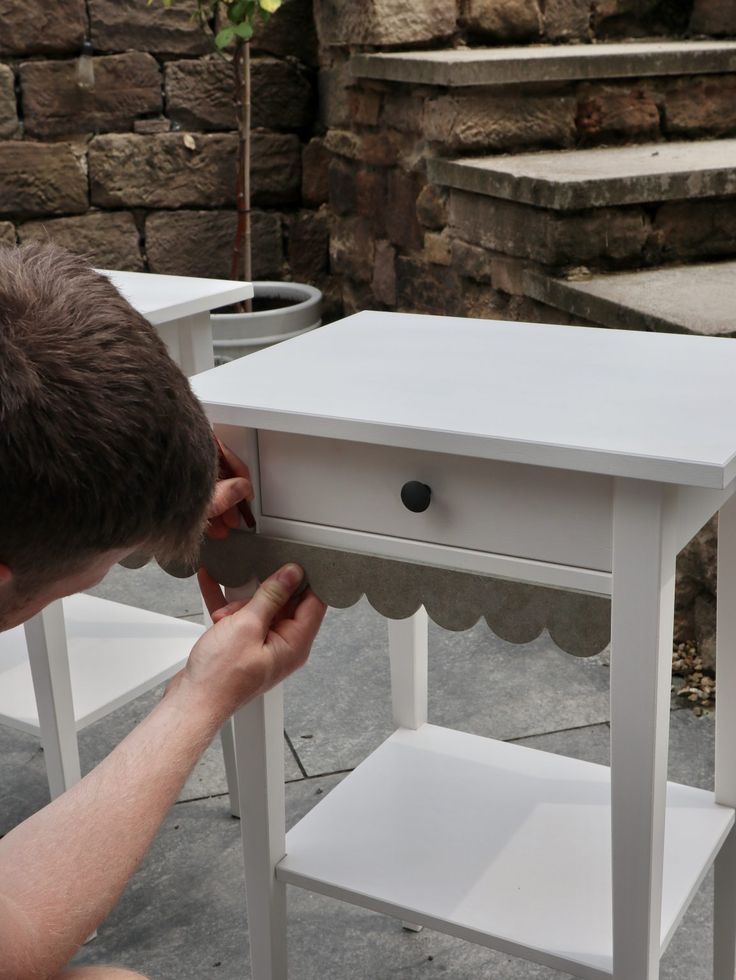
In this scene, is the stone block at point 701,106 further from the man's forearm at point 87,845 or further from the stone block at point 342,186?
the man's forearm at point 87,845

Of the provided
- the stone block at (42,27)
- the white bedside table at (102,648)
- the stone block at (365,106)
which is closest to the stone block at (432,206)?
the stone block at (365,106)

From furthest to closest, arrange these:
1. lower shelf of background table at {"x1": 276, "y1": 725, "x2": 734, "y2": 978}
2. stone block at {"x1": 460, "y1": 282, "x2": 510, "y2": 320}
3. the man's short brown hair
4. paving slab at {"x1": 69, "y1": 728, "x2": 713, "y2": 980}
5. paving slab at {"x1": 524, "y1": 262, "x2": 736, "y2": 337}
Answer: stone block at {"x1": 460, "y1": 282, "x2": 510, "y2": 320}
paving slab at {"x1": 524, "y1": 262, "x2": 736, "y2": 337}
paving slab at {"x1": 69, "y1": 728, "x2": 713, "y2": 980}
lower shelf of background table at {"x1": 276, "y1": 725, "x2": 734, "y2": 978}
the man's short brown hair

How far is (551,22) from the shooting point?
3.75 m

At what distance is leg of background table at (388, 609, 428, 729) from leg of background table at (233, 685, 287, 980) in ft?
1.38

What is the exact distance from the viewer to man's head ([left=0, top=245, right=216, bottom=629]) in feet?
2.64

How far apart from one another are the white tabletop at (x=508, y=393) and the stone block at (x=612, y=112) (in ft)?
6.32

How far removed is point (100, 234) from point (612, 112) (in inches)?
70.5

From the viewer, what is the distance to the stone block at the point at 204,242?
4.27m

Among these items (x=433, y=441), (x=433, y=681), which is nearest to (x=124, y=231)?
(x=433, y=681)

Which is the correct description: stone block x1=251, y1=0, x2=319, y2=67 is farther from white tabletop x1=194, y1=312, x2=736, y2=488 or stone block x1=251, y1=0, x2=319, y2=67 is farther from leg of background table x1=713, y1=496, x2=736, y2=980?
leg of background table x1=713, y1=496, x2=736, y2=980

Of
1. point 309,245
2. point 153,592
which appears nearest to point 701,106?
point 309,245

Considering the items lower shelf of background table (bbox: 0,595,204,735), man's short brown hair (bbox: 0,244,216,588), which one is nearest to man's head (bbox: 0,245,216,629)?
man's short brown hair (bbox: 0,244,216,588)

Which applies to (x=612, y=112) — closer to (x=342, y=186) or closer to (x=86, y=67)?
(x=342, y=186)

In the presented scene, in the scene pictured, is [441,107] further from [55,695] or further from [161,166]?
[55,695]
